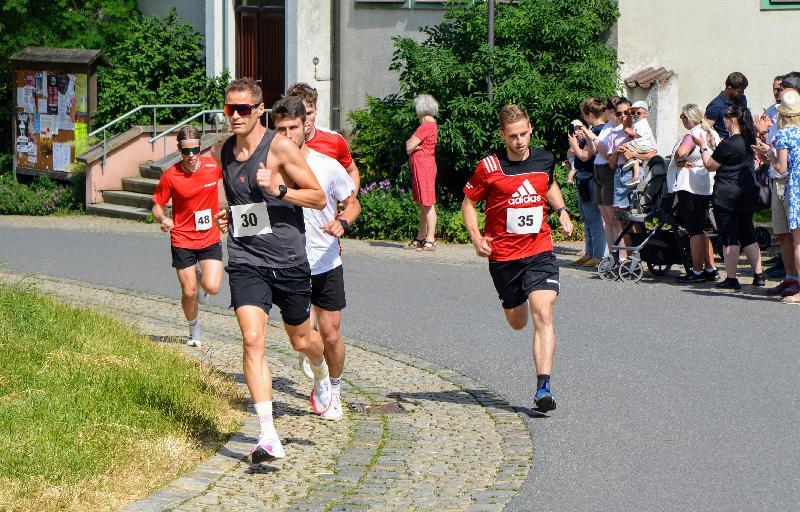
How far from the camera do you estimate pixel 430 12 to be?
883 inches

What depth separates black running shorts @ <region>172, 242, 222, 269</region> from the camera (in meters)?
11.2

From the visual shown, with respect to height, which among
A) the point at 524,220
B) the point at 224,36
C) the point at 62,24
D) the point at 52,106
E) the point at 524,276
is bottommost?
the point at 524,276

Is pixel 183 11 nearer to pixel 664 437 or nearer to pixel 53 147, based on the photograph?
pixel 53 147

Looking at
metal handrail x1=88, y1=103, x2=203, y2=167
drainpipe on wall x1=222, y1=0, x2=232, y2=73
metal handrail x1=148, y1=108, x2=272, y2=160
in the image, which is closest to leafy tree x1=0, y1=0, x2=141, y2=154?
drainpipe on wall x1=222, y1=0, x2=232, y2=73

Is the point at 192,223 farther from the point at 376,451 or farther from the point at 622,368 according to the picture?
the point at 376,451

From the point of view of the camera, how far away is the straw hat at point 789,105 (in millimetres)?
12555

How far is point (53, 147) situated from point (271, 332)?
554 inches

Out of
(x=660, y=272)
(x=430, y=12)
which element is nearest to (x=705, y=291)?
(x=660, y=272)

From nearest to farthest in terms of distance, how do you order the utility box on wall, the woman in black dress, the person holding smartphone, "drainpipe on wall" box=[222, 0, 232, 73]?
1. the person holding smartphone
2. the woman in black dress
3. the utility box on wall
4. "drainpipe on wall" box=[222, 0, 232, 73]

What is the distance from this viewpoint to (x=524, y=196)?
8.95 m

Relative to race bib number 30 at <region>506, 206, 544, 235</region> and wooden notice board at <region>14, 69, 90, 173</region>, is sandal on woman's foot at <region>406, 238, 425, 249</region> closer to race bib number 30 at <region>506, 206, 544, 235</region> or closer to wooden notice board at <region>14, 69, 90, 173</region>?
race bib number 30 at <region>506, 206, 544, 235</region>

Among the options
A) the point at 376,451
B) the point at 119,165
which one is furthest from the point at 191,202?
the point at 119,165

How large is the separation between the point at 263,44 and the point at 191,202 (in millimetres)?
14470

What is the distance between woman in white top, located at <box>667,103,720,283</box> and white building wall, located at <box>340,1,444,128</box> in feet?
29.9
